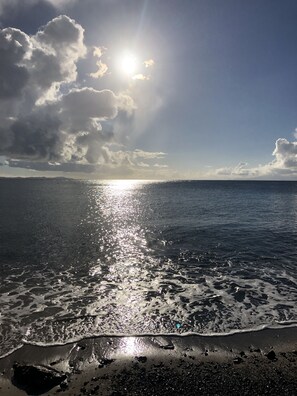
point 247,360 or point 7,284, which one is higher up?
point 247,360

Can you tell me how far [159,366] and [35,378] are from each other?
14.3ft

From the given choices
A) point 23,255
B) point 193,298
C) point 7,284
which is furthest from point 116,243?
point 193,298

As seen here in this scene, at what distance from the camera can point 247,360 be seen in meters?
11.1

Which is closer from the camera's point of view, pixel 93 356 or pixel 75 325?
pixel 93 356

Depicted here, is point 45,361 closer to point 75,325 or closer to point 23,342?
point 23,342

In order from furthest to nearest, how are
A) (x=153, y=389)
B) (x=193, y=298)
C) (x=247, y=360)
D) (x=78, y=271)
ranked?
(x=78, y=271), (x=193, y=298), (x=247, y=360), (x=153, y=389)

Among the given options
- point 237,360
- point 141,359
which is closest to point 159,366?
point 141,359

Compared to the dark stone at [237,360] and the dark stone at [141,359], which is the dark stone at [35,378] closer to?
the dark stone at [141,359]

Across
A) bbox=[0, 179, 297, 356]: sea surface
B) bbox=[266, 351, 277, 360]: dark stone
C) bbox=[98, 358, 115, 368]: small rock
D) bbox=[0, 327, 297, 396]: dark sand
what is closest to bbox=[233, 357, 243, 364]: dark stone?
bbox=[0, 327, 297, 396]: dark sand

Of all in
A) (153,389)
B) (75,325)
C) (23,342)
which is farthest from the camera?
(75,325)

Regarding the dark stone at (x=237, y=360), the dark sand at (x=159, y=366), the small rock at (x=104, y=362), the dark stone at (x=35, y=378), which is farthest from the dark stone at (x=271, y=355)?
the dark stone at (x=35, y=378)

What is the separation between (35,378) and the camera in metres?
9.94

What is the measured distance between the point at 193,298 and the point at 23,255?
17.5m

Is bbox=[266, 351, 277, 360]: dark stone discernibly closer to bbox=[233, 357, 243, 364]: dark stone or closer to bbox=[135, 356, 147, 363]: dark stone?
bbox=[233, 357, 243, 364]: dark stone
